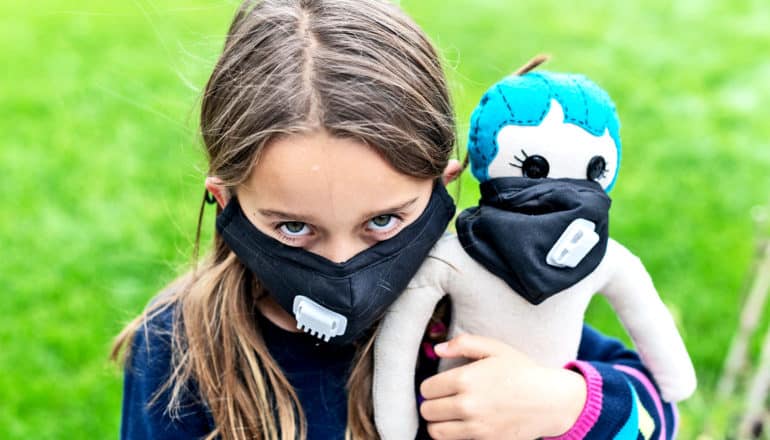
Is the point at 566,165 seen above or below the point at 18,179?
above

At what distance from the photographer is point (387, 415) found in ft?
5.51

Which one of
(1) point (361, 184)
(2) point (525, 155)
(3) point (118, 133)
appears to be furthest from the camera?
(3) point (118, 133)

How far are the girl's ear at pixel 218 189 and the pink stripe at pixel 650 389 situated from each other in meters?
0.83

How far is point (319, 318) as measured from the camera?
1.62 m

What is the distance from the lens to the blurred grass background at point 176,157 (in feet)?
11.1

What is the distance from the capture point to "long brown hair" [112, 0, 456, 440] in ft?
5.07

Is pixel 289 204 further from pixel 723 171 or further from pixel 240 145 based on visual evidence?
pixel 723 171

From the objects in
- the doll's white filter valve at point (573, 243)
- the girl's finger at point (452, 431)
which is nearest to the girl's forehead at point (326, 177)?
the doll's white filter valve at point (573, 243)

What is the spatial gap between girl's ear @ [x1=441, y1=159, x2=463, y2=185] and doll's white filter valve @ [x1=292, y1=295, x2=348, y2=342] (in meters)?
0.33

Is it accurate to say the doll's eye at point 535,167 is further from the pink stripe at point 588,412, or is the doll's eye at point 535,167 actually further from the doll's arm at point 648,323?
the pink stripe at point 588,412

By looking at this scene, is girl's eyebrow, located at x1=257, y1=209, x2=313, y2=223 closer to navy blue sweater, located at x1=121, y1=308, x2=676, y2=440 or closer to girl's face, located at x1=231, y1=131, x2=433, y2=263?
girl's face, located at x1=231, y1=131, x2=433, y2=263

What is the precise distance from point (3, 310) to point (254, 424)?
2319 millimetres

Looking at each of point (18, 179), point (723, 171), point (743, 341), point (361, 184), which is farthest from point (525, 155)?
point (18, 179)

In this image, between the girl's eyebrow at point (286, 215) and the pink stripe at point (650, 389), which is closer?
the girl's eyebrow at point (286, 215)
